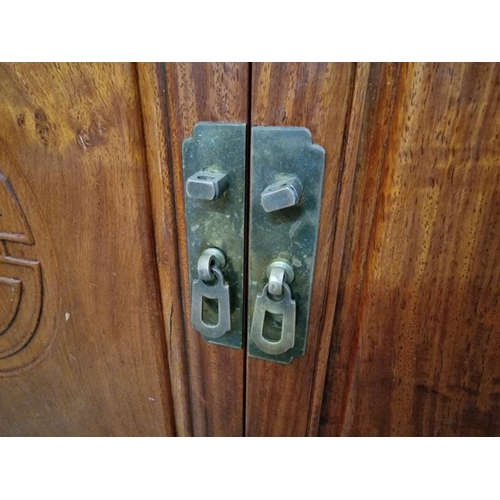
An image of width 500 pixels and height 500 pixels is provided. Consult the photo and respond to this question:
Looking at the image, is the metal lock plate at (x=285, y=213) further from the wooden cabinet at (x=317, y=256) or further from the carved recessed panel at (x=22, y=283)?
the carved recessed panel at (x=22, y=283)

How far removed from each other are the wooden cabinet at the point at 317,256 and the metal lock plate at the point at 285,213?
1 centimetres

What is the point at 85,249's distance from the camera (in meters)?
0.41

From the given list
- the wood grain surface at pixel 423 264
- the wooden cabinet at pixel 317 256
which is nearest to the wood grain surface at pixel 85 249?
the wooden cabinet at pixel 317 256

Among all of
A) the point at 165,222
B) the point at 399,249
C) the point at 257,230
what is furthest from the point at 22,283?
the point at 399,249

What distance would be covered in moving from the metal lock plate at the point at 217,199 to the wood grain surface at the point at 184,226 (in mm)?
13

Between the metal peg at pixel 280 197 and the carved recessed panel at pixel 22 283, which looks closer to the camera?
the metal peg at pixel 280 197

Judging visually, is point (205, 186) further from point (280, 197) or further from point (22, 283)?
point (22, 283)

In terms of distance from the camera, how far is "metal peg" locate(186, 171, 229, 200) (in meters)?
0.30

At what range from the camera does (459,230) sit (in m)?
0.31

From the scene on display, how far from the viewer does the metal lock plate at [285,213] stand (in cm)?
30

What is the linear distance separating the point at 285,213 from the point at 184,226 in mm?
115

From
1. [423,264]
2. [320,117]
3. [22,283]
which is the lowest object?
[22,283]

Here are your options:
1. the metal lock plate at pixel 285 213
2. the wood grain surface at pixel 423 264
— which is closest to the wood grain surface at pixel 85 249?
the metal lock plate at pixel 285 213

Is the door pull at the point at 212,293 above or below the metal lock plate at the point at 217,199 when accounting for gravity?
below
